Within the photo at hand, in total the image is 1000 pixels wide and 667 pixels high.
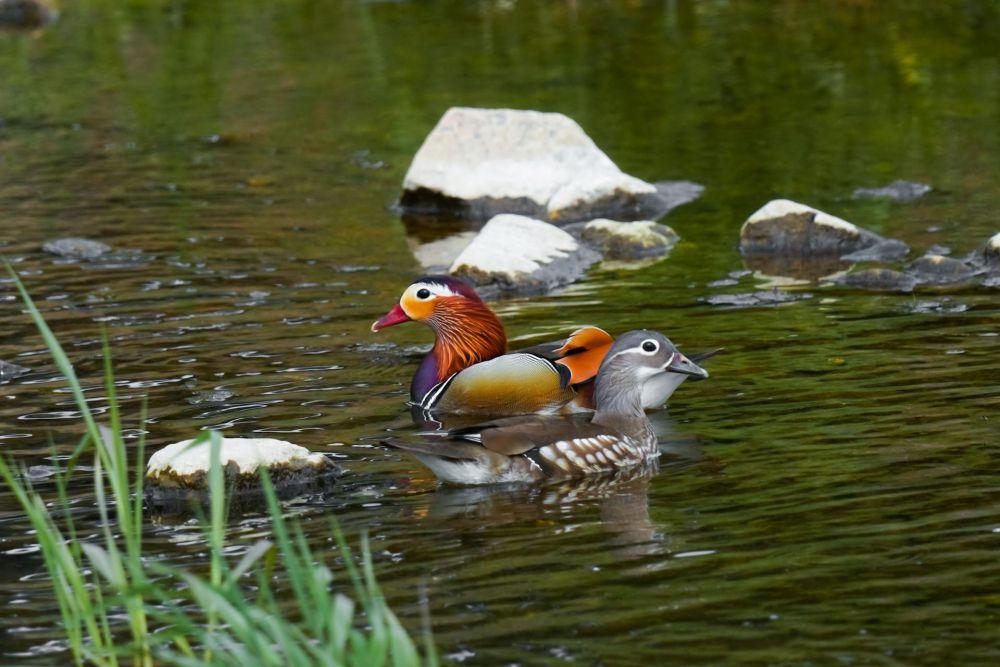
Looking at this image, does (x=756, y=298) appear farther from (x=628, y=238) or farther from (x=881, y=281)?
(x=628, y=238)

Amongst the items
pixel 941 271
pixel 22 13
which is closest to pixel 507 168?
pixel 941 271

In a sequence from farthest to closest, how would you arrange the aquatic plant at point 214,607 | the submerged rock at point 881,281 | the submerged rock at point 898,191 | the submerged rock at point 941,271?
the submerged rock at point 898,191, the submerged rock at point 941,271, the submerged rock at point 881,281, the aquatic plant at point 214,607

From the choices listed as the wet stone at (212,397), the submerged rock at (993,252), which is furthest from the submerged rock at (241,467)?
the submerged rock at (993,252)

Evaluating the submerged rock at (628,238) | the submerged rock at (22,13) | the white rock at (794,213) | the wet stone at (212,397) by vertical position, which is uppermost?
the submerged rock at (22,13)

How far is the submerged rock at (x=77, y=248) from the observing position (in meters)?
12.2

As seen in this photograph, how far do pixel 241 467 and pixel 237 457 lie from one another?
0.15 feet

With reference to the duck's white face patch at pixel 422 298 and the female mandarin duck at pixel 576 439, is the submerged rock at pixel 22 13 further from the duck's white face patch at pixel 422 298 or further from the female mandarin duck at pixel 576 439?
the female mandarin duck at pixel 576 439

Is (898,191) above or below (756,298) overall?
above

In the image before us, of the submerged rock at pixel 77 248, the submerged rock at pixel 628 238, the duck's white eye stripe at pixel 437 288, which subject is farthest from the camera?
the submerged rock at pixel 77 248

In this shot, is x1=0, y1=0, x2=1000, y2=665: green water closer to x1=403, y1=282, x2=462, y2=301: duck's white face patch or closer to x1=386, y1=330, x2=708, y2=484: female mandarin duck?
x1=386, y1=330, x2=708, y2=484: female mandarin duck

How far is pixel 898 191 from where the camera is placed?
13.1 m

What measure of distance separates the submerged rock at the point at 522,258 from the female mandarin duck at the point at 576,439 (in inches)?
126

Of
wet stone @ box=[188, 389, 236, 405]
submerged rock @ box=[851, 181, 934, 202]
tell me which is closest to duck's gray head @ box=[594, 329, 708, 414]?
wet stone @ box=[188, 389, 236, 405]

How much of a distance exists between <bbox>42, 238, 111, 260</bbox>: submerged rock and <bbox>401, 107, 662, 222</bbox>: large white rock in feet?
8.70
